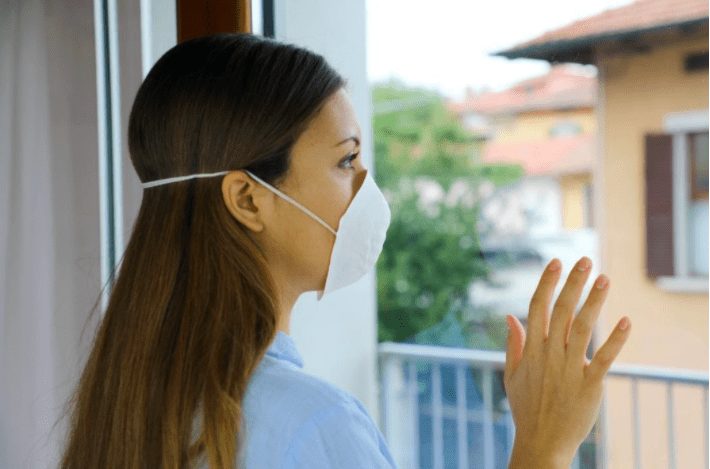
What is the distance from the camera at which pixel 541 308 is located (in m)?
0.71

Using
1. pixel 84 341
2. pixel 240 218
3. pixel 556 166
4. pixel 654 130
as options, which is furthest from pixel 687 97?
pixel 240 218

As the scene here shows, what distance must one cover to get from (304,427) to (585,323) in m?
0.24

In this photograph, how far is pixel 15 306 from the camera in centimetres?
169

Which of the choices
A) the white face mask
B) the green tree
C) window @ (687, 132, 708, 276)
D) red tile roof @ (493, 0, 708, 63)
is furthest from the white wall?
the green tree

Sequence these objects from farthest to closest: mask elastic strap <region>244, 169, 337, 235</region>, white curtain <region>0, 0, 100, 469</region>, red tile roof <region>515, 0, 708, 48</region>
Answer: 1. red tile roof <region>515, 0, 708, 48</region>
2. white curtain <region>0, 0, 100, 469</region>
3. mask elastic strap <region>244, 169, 337, 235</region>

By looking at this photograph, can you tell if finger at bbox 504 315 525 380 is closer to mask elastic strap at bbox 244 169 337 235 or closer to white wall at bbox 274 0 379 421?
mask elastic strap at bbox 244 169 337 235

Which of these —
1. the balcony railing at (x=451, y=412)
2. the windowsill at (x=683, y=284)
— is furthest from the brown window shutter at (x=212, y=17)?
the balcony railing at (x=451, y=412)

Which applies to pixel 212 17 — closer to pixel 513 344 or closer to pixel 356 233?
pixel 356 233

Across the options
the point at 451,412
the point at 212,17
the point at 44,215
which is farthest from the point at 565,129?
the point at 212,17

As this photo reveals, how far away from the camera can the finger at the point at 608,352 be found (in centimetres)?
68

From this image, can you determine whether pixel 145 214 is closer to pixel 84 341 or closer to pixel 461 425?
pixel 84 341

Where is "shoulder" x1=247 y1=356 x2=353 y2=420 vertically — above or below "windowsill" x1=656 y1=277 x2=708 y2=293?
above

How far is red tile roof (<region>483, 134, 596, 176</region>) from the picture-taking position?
3088mm

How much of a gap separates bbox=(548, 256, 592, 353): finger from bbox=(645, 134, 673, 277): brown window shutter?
6.52 feet
